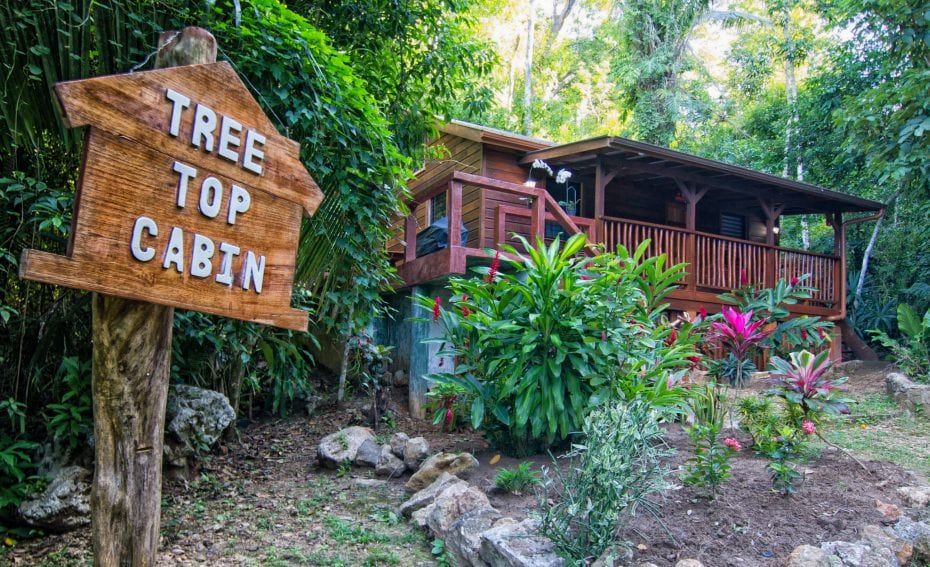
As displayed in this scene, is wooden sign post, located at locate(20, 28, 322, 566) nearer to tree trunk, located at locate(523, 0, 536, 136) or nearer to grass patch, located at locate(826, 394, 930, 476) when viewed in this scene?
grass patch, located at locate(826, 394, 930, 476)

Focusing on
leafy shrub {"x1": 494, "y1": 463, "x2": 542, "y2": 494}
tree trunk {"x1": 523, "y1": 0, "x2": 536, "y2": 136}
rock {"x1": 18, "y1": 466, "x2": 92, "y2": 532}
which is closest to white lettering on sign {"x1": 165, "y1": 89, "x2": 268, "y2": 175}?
leafy shrub {"x1": 494, "y1": 463, "x2": 542, "y2": 494}

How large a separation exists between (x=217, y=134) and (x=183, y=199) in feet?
1.03

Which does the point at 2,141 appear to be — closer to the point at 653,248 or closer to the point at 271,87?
the point at 271,87

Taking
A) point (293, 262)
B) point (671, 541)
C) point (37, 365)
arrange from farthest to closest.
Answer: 1. point (37, 365)
2. point (671, 541)
3. point (293, 262)

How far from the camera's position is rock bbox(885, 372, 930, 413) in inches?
268

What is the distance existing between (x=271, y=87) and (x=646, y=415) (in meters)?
3.35

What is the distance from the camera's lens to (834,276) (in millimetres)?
13352

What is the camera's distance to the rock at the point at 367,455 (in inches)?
224

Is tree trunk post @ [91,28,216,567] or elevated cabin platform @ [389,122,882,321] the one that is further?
elevated cabin platform @ [389,122,882,321]

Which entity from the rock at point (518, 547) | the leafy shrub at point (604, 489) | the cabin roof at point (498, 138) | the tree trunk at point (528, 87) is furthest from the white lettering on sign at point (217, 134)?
the tree trunk at point (528, 87)

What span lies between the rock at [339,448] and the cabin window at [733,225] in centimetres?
1136

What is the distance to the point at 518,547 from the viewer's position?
10.6 ft

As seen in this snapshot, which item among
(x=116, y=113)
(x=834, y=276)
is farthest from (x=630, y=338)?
(x=834, y=276)

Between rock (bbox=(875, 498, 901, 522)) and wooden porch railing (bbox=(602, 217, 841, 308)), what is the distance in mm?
6568
